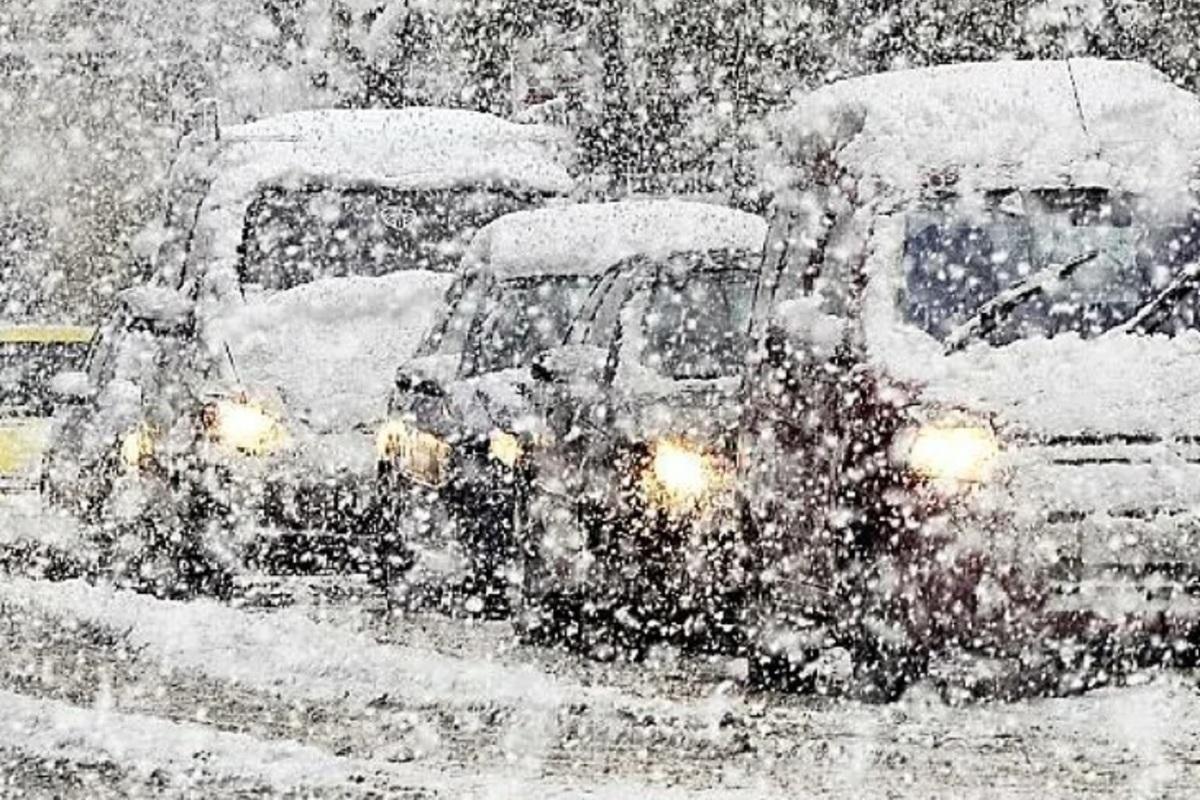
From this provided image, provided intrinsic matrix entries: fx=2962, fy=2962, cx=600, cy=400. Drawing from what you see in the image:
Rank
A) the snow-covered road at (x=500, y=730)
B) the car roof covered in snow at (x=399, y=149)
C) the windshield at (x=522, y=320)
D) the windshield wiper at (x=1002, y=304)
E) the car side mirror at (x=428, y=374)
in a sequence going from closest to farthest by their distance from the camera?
the snow-covered road at (x=500, y=730)
the windshield wiper at (x=1002, y=304)
the car side mirror at (x=428, y=374)
the windshield at (x=522, y=320)
the car roof covered in snow at (x=399, y=149)

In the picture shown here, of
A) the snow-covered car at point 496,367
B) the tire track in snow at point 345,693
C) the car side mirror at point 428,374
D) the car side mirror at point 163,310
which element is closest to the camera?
the tire track in snow at point 345,693

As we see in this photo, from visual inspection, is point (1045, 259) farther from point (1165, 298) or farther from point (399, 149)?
point (399, 149)

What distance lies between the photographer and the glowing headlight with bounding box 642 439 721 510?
10.1 meters

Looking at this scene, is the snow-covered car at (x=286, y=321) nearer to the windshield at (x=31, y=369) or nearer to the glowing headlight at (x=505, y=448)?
the glowing headlight at (x=505, y=448)

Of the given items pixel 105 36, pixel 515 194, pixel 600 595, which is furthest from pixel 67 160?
pixel 600 595

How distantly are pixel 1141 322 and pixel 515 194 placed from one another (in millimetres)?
6020

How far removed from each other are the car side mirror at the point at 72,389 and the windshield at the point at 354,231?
40.2 inches

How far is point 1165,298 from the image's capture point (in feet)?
29.8

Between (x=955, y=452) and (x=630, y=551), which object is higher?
(x=955, y=452)

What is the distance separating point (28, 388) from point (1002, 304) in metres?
12.0

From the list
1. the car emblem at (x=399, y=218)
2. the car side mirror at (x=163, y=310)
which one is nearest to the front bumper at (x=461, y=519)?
the car side mirror at (x=163, y=310)

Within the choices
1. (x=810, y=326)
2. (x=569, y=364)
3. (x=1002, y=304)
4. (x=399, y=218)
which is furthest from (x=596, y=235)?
(x=1002, y=304)

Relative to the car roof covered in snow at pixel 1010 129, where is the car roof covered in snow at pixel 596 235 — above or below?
below

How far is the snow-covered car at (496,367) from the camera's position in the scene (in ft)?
37.7
